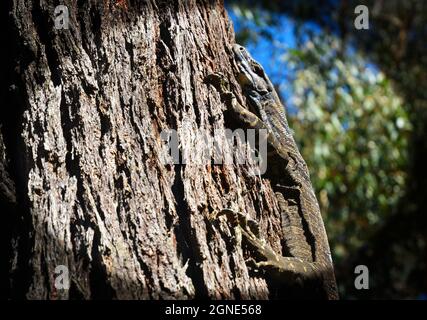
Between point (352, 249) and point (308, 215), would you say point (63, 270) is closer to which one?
point (308, 215)

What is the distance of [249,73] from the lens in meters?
2.75

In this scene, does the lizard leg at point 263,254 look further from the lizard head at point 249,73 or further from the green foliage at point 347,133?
the green foliage at point 347,133

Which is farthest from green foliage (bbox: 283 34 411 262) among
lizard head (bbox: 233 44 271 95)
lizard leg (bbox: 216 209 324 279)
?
lizard leg (bbox: 216 209 324 279)

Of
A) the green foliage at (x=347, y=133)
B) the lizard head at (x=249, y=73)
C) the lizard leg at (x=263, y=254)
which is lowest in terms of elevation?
the lizard leg at (x=263, y=254)

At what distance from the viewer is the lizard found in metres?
2.16

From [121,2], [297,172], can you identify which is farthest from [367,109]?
[121,2]

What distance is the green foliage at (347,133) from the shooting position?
700 centimetres

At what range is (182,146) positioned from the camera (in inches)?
81.4

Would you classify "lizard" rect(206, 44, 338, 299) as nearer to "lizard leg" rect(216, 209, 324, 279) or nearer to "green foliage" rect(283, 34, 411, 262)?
"lizard leg" rect(216, 209, 324, 279)

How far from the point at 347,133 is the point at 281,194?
4702 millimetres

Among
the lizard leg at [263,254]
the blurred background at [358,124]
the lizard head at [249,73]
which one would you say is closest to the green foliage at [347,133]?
the blurred background at [358,124]

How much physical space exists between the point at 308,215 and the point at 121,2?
3.77ft

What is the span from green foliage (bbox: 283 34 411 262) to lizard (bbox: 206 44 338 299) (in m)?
3.99

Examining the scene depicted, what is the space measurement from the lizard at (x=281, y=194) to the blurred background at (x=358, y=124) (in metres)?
3.36
